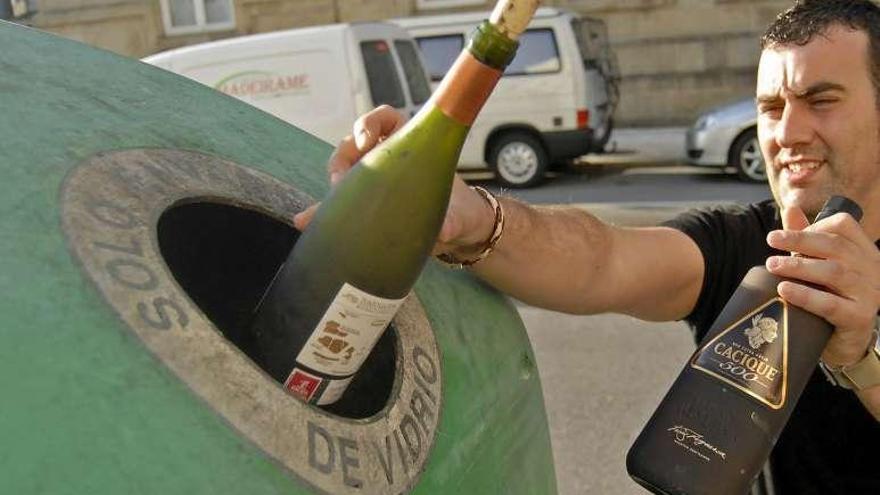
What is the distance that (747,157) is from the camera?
408 inches

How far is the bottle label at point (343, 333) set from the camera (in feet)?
3.82

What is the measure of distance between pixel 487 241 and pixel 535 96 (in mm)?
9627

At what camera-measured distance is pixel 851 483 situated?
5.70 ft

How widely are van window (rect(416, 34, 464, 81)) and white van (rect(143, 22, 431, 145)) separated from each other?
191cm

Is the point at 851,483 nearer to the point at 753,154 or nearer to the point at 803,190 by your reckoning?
the point at 803,190

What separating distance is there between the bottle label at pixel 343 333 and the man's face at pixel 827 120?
2.94ft

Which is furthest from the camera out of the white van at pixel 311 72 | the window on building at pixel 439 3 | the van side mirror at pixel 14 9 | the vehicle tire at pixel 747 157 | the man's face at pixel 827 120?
the window on building at pixel 439 3

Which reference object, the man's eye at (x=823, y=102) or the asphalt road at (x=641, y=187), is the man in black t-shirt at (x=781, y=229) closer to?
the man's eye at (x=823, y=102)

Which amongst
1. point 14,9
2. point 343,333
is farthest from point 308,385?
point 14,9

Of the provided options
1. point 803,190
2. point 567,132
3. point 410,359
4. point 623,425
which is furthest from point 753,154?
point 410,359

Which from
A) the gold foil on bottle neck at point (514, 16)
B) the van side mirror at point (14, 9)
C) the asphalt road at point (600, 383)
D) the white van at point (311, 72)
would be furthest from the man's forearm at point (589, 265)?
the white van at point (311, 72)

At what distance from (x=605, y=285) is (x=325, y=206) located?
2.29 ft

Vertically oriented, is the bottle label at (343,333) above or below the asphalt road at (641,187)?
above

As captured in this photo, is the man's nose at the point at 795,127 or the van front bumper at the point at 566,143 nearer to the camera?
the man's nose at the point at 795,127
